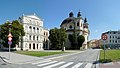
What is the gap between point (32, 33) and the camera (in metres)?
68.0

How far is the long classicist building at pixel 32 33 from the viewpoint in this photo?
64.4m

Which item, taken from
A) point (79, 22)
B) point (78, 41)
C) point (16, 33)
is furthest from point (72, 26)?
point (16, 33)

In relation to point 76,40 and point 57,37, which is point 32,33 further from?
point 76,40

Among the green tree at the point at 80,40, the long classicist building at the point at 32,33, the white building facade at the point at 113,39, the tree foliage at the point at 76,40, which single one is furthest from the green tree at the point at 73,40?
the white building facade at the point at 113,39

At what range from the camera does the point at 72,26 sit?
274ft

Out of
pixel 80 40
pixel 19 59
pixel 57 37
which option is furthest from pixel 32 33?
pixel 19 59

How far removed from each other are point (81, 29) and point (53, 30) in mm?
16160

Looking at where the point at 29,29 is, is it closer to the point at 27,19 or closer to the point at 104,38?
the point at 27,19

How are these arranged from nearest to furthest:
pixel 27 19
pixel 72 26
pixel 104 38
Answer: pixel 104 38, pixel 27 19, pixel 72 26

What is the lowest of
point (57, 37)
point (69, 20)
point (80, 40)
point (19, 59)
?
point (19, 59)

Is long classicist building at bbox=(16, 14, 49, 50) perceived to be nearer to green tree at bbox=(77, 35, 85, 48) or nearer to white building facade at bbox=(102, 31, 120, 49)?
green tree at bbox=(77, 35, 85, 48)

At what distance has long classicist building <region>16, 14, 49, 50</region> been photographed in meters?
64.4

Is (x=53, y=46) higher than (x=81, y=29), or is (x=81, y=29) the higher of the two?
(x=81, y=29)

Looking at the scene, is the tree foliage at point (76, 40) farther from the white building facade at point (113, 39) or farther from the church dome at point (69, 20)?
the white building facade at point (113, 39)
